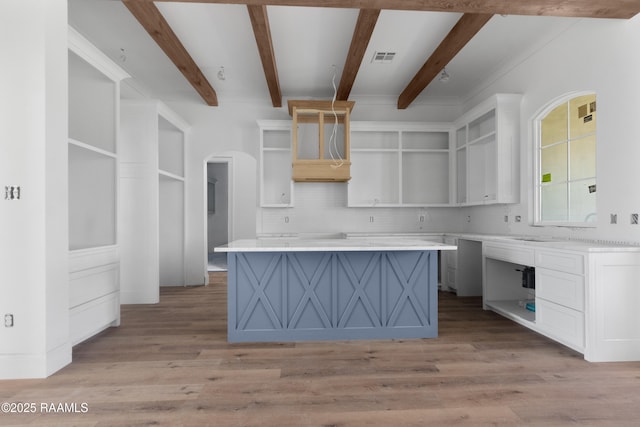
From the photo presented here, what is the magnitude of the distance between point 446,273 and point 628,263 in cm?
282

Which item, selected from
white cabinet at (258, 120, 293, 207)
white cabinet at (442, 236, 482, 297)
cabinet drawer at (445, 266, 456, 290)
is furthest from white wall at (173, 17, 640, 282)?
cabinet drawer at (445, 266, 456, 290)

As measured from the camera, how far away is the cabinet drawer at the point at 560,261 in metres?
2.84

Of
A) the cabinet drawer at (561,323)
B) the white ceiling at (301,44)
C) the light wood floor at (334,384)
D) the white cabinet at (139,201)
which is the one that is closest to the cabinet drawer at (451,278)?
the light wood floor at (334,384)

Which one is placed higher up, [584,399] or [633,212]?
[633,212]

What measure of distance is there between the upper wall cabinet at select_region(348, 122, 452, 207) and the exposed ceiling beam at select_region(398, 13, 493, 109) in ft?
2.16

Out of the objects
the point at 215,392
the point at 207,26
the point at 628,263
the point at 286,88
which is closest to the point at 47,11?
the point at 207,26

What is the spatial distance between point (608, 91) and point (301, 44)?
3.15 meters

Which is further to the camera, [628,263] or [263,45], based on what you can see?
[263,45]

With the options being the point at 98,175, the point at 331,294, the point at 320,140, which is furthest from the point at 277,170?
the point at 331,294

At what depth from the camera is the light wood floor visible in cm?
205

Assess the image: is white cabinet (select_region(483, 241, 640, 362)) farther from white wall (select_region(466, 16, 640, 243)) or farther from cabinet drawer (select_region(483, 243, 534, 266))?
white wall (select_region(466, 16, 640, 243))

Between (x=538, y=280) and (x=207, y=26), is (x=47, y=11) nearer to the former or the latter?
(x=207, y=26)

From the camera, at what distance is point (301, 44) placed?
4.20m

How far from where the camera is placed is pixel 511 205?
4.68m
